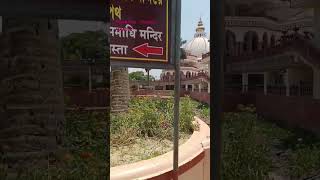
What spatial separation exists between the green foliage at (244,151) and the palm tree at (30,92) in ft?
2.92

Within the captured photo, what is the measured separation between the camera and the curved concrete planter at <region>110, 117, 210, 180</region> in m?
4.34

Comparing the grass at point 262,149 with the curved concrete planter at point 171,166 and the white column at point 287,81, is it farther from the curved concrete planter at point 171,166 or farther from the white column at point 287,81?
the curved concrete planter at point 171,166

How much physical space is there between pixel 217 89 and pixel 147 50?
10.4ft

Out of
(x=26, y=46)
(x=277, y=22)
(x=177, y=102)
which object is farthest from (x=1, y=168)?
(x=177, y=102)

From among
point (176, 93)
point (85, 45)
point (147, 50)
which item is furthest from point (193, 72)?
point (85, 45)

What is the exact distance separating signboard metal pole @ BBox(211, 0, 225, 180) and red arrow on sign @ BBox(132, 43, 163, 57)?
2.80 m

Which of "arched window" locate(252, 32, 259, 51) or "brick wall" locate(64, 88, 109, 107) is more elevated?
"arched window" locate(252, 32, 259, 51)

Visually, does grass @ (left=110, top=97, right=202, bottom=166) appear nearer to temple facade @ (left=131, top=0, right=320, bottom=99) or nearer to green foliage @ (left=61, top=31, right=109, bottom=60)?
green foliage @ (left=61, top=31, right=109, bottom=60)

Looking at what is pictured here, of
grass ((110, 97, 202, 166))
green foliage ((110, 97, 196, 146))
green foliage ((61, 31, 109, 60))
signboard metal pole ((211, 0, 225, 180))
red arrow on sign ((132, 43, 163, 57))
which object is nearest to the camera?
signboard metal pole ((211, 0, 225, 180))

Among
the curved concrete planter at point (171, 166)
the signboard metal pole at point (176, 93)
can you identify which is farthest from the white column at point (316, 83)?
the curved concrete planter at point (171, 166)

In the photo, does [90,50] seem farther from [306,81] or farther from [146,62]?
[146,62]

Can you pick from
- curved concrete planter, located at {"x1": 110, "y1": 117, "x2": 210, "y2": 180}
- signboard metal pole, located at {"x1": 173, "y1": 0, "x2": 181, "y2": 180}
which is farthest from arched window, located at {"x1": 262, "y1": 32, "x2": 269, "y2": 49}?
curved concrete planter, located at {"x1": 110, "y1": 117, "x2": 210, "y2": 180}

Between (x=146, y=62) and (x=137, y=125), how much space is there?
11.0ft

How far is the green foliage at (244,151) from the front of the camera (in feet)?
7.19
